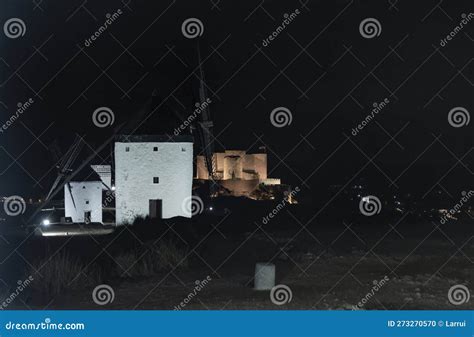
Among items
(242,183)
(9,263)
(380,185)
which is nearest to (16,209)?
(242,183)

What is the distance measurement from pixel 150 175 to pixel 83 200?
11808 mm

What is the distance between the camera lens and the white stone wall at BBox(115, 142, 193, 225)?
93.0 feet

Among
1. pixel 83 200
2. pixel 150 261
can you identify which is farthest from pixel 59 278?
pixel 83 200

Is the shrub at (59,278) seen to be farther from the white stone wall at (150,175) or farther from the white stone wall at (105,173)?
the white stone wall at (105,173)

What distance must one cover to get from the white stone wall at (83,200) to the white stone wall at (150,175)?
1013cm

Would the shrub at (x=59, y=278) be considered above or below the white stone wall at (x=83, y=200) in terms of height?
below

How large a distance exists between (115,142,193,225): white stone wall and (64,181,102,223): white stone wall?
1013cm

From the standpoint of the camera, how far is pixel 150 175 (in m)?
28.4

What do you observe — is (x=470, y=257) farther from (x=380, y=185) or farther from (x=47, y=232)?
(x=380, y=185)

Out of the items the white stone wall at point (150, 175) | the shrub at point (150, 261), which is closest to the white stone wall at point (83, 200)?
the white stone wall at point (150, 175)

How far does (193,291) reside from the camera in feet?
39.9

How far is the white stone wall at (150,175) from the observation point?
28.4 meters

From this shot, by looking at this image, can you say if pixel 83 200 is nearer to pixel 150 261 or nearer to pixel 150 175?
pixel 150 175

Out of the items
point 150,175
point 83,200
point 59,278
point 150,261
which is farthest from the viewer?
point 83,200
